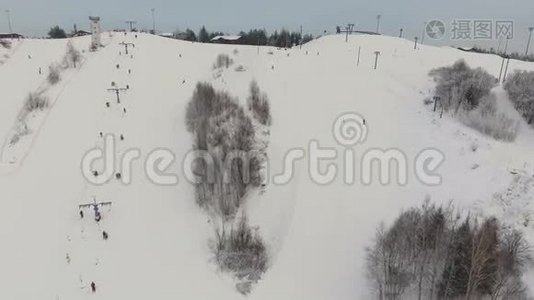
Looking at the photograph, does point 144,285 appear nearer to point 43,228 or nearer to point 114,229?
point 114,229

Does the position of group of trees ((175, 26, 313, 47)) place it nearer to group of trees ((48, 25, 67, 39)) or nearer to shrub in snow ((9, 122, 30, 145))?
group of trees ((48, 25, 67, 39))

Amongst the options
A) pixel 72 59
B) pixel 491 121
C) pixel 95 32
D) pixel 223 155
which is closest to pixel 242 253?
pixel 223 155

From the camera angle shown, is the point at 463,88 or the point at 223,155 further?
the point at 463,88

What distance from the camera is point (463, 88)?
32.7 metres

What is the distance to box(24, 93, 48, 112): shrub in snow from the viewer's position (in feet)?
113

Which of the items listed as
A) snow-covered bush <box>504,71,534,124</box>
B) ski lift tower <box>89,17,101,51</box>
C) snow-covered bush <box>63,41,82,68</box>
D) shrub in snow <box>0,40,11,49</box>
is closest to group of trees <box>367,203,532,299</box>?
snow-covered bush <box>504,71,534,124</box>

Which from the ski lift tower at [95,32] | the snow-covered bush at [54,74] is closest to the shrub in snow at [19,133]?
the snow-covered bush at [54,74]

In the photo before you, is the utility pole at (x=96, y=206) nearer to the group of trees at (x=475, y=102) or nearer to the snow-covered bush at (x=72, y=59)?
the group of trees at (x=475, y=102)

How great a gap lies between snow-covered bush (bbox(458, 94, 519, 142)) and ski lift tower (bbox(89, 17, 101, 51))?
41.1 metres

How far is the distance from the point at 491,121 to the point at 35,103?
33.2 metres

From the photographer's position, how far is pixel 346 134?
29562 mm

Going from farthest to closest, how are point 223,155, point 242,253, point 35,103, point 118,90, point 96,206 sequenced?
point 118,90
point 35,103
point 223,155
point 96,206
point 242,253

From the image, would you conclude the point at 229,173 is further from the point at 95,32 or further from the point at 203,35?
the point at 203,35

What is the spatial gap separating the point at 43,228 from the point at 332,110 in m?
20.5
